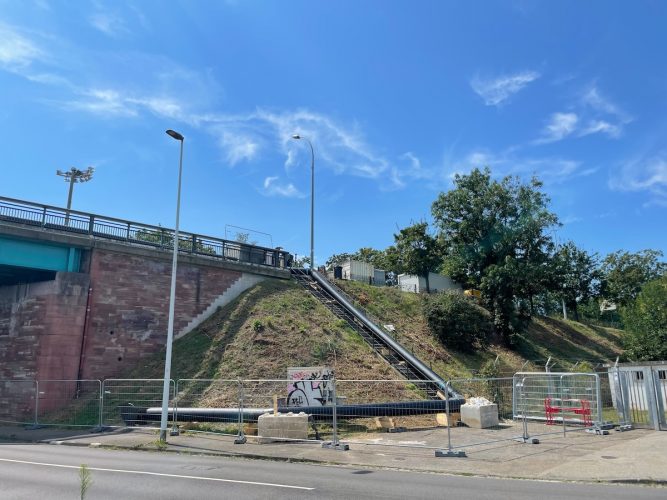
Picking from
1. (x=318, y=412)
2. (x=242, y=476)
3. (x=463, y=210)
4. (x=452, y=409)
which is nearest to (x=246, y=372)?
(x=318, y=412)

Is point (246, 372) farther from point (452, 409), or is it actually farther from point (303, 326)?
point (452, 409)

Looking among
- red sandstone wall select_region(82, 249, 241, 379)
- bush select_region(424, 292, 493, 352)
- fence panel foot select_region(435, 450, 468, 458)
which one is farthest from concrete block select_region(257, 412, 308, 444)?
bush select_region(424, 292, 493, 352)

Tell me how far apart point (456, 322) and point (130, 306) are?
18.3 metres

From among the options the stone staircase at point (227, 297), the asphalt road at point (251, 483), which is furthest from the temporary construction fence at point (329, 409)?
the stone staircase at point (227, 297)

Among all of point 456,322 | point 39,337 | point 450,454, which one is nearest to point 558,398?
point 450,454

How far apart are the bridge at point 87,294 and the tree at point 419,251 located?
16.7 m

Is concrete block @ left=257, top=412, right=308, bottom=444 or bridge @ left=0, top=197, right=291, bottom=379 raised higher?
bridge @ left=0, top=197, right=291, bottom=379

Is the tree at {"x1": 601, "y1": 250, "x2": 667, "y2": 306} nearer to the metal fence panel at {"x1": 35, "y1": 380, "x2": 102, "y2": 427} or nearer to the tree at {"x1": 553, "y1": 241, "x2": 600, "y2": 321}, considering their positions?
the tree at {"x1": 553, "y1": 241, "x2": 600, "y2": 321}

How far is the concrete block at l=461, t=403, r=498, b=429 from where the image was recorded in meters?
16.6

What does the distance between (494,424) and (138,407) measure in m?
12.6

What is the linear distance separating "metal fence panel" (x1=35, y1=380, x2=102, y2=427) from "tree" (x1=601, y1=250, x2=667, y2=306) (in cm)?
6017

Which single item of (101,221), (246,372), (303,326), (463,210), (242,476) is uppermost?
(463,210)

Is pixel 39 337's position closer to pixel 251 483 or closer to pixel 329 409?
pixel 329 409

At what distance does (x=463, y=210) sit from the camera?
36094mm
